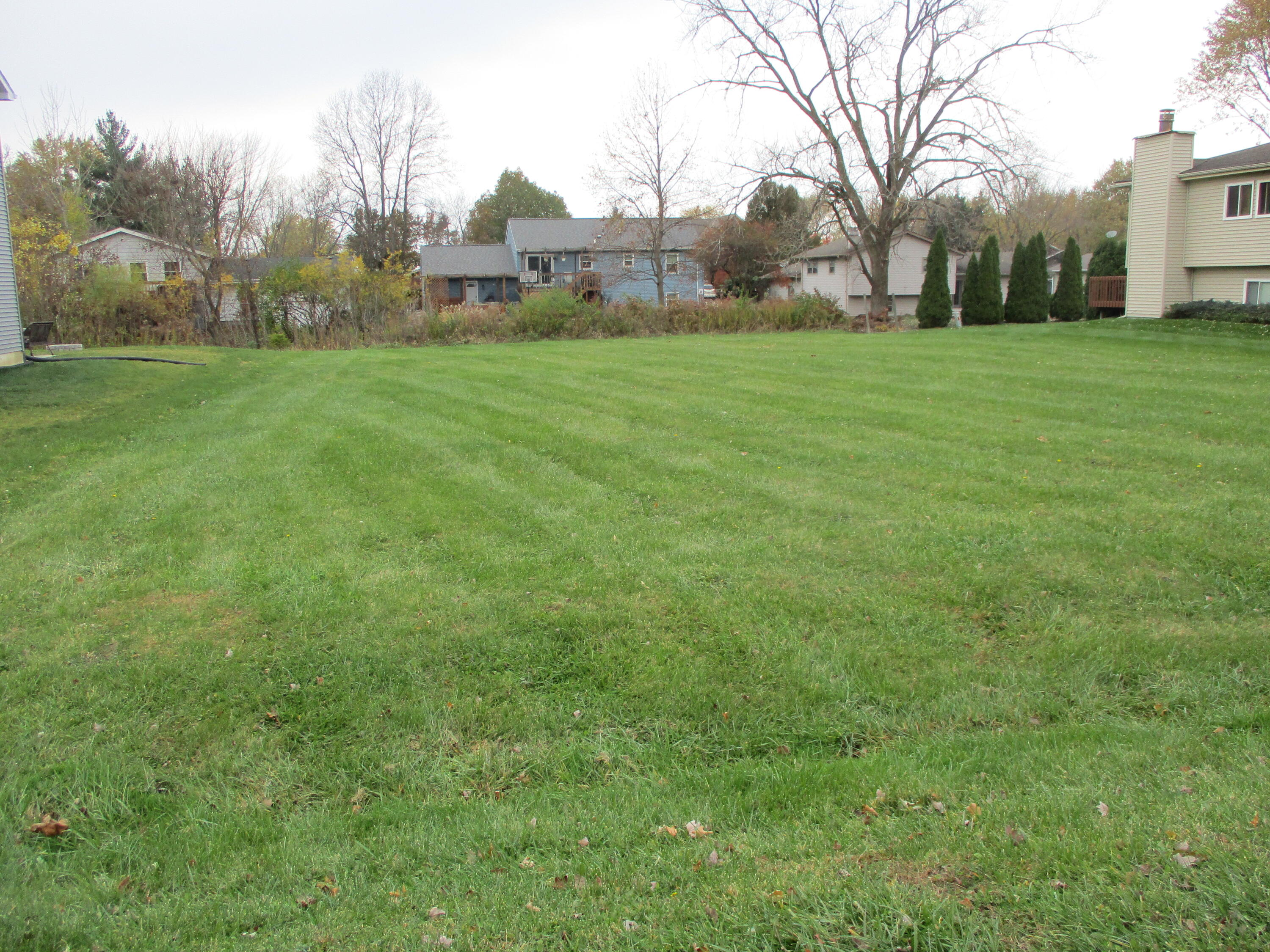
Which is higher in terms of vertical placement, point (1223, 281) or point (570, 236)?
point (570, 236)

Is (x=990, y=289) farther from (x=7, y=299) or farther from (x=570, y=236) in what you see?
(x=7, y=299)

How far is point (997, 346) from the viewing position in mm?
18375

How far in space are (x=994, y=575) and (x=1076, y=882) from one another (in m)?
3.07

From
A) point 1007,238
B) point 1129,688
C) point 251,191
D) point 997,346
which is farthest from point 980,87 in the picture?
point 1007,238

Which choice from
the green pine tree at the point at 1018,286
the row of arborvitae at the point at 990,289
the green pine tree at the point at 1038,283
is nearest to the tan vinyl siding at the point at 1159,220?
the green pine tree at the point at 1038,283

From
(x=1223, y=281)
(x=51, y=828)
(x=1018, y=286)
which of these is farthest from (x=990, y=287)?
(x=51, y=828)

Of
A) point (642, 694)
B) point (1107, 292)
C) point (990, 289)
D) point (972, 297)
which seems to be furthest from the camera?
point (1107, 292)

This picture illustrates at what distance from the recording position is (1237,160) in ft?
78.0

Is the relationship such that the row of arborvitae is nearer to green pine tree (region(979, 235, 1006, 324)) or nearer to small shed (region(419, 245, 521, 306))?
green pine tree (region(979, 235, 1006, 324))

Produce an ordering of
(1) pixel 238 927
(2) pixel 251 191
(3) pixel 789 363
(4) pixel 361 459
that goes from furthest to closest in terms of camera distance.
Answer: (2) pixel 251 191 → (3) pixel 789 363 → (4) pixel 361 459 → (1) pixel 238 927

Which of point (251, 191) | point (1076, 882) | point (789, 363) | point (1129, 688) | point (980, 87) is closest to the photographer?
point (1076, 882)

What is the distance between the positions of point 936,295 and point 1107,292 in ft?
24.2

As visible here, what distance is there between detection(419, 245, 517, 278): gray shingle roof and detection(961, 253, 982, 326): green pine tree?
29445mm

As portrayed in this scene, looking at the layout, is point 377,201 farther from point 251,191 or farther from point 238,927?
point 238,927
